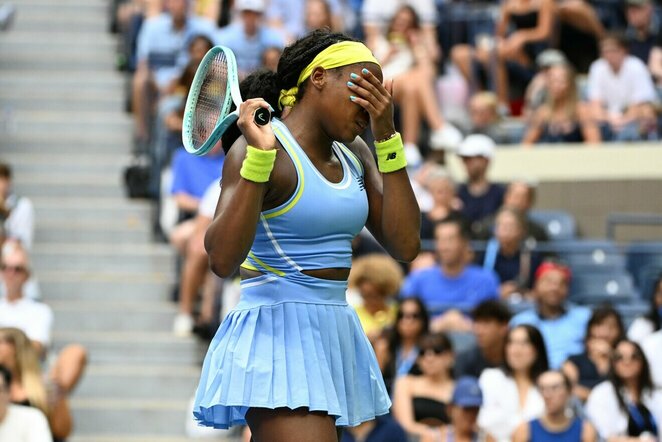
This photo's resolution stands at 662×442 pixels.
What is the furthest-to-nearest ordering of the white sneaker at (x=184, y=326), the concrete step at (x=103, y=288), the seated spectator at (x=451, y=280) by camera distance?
1. the concrete step at (x=103, y=288)
2. the white sneaker at (x=184, y=326)
3. the seated spectator at (x=451, y=280)

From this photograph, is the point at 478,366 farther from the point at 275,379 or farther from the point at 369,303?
A: the point at 275,379

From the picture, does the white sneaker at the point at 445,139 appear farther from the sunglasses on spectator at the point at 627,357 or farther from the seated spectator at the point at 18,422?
the seated spectator at the point at 18,422

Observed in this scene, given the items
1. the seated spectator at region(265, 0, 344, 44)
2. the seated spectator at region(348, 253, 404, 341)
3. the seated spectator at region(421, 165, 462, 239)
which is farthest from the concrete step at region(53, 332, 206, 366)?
the seated spectator at region(265, 0, 344, 44)

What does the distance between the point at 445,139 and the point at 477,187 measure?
43.9 inches

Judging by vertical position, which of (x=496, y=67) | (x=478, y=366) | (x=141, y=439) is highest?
(x=496, y=67)

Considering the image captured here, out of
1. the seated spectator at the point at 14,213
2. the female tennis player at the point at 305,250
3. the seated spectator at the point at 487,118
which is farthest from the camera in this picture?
the seated spectator at the point at 487,118

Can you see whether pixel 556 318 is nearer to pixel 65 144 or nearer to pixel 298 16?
pixel 298 16

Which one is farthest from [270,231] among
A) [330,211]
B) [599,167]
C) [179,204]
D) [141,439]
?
[599,167]

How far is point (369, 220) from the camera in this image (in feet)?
16.8

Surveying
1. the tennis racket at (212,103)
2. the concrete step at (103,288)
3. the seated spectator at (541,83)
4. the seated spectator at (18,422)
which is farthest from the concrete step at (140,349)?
the tennis racket at (212,103)

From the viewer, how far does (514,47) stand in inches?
549

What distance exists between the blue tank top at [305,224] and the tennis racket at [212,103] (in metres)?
0.17

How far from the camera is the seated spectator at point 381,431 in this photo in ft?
27.7

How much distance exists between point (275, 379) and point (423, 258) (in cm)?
606
